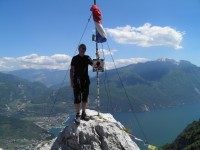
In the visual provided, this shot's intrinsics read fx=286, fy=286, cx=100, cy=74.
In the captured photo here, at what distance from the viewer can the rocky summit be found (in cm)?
988

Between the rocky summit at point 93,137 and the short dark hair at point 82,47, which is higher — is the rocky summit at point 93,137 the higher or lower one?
the lower one

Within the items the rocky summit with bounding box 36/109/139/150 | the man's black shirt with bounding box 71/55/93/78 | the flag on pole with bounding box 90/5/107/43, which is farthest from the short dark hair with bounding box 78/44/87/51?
the rocky summit with bounding box 36/109/139/150

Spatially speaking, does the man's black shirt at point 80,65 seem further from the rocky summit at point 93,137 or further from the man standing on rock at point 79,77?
the rocky summit at point 93,137

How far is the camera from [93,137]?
392 inches

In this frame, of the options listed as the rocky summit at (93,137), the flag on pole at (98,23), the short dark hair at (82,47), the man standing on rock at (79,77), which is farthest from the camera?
the flag on pole at (98,23)

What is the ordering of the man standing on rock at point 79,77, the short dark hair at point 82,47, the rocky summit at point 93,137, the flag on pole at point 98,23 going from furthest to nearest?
1. the flag on pole at point 98,23
2. the man standing on rock at point 79,77
3. the short dark hair at point 82,47
4. the rocky summit at point 93,137

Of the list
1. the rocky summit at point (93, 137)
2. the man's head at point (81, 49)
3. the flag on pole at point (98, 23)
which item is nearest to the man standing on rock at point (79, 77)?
the man's head at point (81, 49)

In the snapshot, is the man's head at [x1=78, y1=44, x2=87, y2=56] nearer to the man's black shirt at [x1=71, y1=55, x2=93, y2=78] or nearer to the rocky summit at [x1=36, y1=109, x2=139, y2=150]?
the man's black shirt at [x1=71, y1=55, x2=93, y2=78]

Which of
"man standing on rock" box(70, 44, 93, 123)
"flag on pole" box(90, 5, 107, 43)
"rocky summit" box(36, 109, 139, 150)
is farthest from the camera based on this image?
"flag on pole" box(90, 5, 107, 43)

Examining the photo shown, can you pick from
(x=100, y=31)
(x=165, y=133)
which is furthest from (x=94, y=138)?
(x=165, y=133)

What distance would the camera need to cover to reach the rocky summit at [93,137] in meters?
9.88

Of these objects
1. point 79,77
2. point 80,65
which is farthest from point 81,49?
point 79,77

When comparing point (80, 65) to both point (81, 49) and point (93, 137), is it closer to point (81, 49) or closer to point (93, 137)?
point (81, 49)

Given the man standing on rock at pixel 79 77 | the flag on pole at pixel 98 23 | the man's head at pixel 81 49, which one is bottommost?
the man standing on rock at pixel 79 77
